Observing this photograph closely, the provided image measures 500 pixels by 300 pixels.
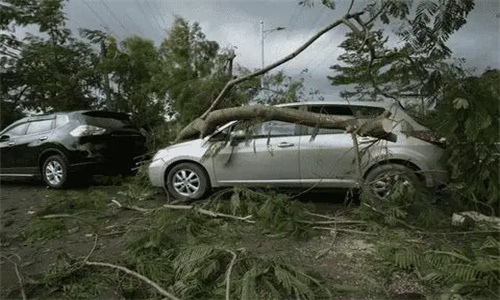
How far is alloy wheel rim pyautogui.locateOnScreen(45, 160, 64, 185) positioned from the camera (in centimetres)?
790

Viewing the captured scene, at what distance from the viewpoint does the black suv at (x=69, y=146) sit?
7.77 metres

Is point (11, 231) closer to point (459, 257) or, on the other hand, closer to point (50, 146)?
point (50, 146)

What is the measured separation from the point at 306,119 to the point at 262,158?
0.99 meters

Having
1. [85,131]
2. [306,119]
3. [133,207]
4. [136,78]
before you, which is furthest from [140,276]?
[136,78]

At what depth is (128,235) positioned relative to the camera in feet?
15.0

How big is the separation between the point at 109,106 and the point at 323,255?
946 cm

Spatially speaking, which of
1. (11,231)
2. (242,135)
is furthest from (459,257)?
(11,231)

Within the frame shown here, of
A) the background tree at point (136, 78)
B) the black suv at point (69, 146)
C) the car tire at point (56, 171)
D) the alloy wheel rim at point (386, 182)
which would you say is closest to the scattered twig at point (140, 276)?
the alloy wheel rim at point (386, 182)

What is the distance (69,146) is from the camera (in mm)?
7746

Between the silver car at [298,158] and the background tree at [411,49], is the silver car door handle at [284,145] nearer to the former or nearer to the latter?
the silver car at [298,158]

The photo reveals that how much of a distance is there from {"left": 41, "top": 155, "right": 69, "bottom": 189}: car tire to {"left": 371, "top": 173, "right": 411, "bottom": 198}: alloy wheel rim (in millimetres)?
5475

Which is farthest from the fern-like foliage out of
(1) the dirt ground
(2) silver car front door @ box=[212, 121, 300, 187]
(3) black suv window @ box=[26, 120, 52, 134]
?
(3) black suv window @ box=[26, 120, 52, 134]

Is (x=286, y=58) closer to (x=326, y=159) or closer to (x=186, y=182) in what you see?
A: (x=326, y=159)

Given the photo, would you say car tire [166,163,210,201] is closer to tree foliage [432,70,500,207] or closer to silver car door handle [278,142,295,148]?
silver car door handle [278,142,295,148]
